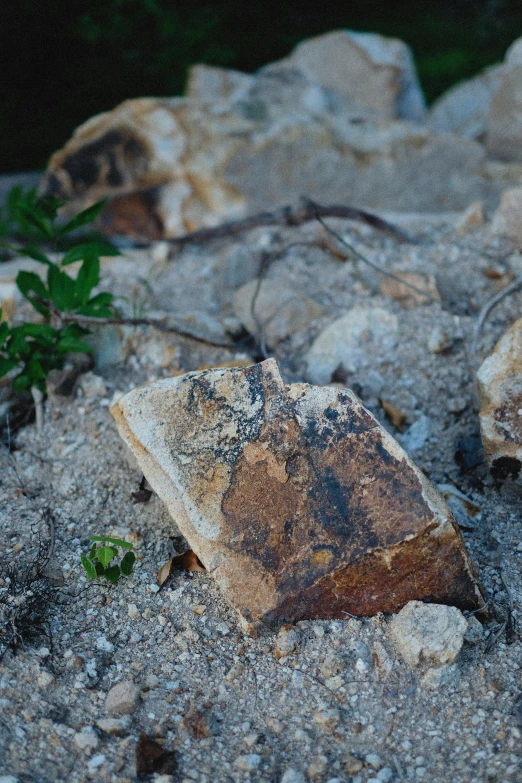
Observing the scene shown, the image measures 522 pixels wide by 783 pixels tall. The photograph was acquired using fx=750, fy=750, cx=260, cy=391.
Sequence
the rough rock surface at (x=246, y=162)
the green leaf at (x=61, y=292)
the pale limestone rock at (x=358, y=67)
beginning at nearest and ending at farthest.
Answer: the green leaf at (x=61, y=292), the rough rock surface at (x=246, y=162), the pale limestone rock at (x=358, y=67)

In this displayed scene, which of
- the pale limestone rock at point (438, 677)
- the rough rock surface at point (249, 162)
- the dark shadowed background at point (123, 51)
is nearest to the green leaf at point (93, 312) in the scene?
the pale limestone rock at point (438, 677)

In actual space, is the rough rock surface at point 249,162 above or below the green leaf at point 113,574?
above

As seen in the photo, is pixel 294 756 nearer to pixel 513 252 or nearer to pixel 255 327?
pixel 255 327

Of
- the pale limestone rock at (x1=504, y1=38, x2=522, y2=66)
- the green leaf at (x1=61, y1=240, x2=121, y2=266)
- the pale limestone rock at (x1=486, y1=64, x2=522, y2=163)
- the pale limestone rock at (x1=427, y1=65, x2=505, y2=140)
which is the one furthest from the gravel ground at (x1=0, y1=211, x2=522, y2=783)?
the pale limestone rock at (x1=427, y1=65, x2=505, y2=140)

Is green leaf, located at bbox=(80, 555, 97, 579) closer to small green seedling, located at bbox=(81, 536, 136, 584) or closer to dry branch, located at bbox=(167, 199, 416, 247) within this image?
small green seedling, located at bbox=(81, 536, 136, 584)

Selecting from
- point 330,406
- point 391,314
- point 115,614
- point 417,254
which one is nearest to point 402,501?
point 330,406

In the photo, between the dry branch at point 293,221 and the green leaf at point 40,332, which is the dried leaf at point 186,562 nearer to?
the green leaf at point 40,332

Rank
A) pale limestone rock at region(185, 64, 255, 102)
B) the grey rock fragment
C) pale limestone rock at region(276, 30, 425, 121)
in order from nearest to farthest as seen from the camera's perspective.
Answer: the grey rock fragment → pale limestone rock at region(185, 64, 255, 102) → pale limestone rock at region(276, 30, 425, 121)
